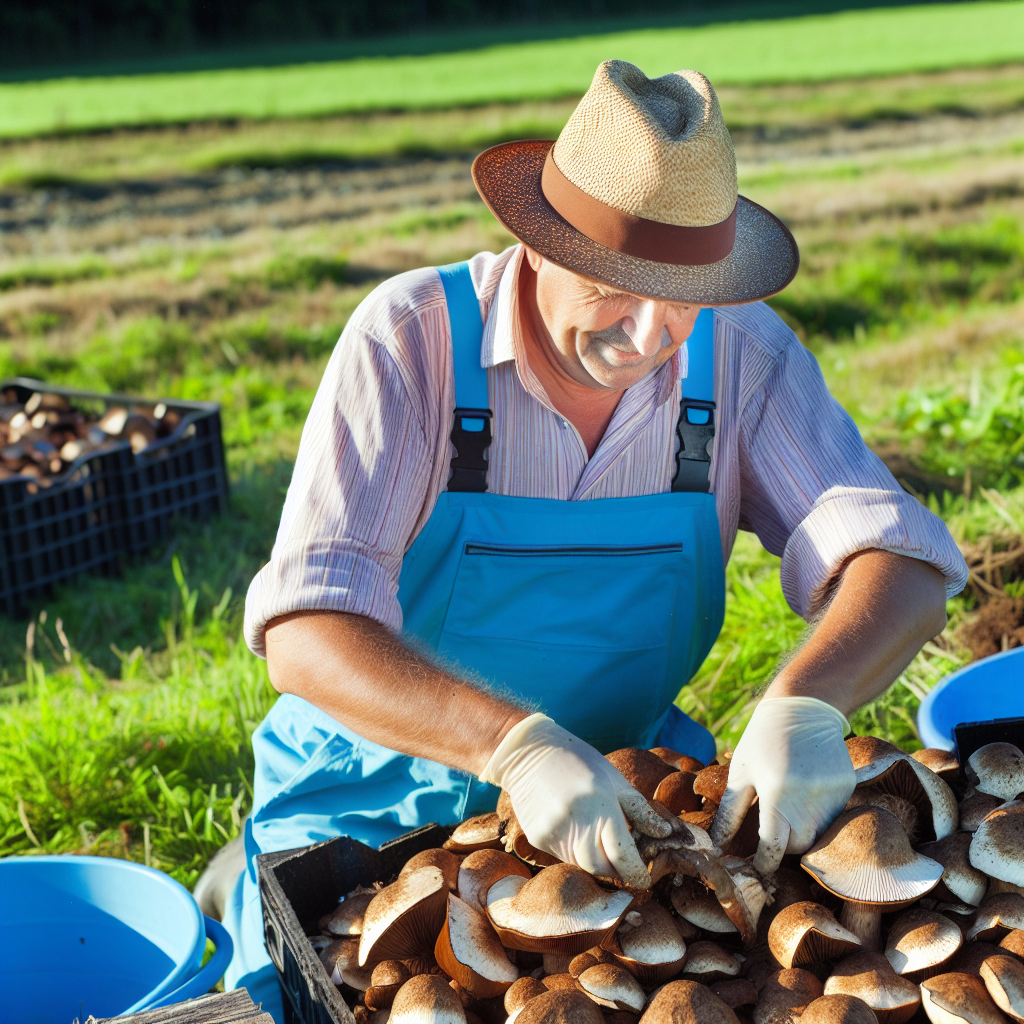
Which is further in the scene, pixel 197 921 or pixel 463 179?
pixel 463 179

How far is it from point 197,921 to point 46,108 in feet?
77.2

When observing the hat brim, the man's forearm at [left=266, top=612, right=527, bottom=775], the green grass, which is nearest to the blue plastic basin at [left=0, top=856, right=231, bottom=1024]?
the man's forearm at [left=266, top=612, right=527, bottom=775]

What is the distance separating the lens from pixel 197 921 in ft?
5.42

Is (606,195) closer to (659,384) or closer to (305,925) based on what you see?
(659,384)

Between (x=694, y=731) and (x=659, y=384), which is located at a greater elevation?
(x=659, y=384)

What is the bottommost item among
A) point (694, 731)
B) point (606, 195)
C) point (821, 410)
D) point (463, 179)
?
point (463, 179)

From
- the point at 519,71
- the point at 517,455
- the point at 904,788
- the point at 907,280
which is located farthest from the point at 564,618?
the point at 519,71

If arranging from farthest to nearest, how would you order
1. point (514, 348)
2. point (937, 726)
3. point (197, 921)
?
point (937, 726), point (514, 348), point (197, 921)

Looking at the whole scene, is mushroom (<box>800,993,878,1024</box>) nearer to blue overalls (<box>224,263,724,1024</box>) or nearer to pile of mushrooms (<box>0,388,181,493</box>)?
blue overalls (<box>224,263,724,1024</box>)

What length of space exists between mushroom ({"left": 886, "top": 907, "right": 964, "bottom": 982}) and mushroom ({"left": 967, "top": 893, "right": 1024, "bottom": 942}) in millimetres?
29

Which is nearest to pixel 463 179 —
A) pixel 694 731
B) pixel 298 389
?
pixel 298 389

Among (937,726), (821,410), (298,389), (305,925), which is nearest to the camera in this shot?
(305,925)

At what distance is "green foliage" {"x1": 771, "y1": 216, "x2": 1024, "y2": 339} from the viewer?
798 cm

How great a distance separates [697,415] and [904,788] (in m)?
0.75
